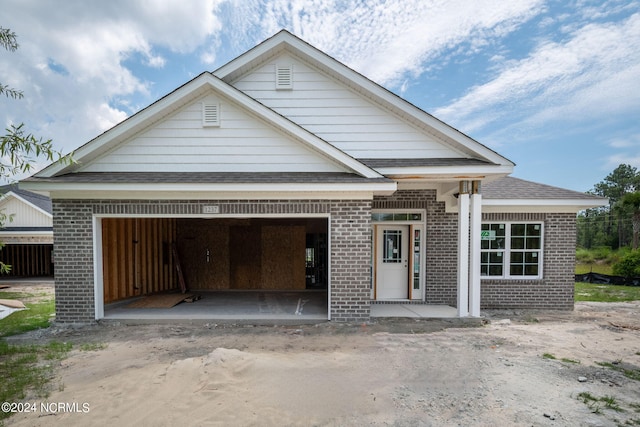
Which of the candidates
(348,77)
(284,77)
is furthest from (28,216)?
(348,77)

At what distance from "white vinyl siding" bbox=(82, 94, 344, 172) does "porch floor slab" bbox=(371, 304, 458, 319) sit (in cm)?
387

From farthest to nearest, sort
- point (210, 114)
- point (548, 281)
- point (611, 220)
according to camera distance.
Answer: point (611, 220) → point (548, 281) → point (210, 114)

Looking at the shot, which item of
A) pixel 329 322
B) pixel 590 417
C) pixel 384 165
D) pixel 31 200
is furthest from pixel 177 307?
pixel 31 200

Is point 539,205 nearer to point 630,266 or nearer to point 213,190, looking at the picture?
point 213,190

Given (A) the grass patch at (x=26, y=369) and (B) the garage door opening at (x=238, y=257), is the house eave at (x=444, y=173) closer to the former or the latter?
(B) the garage door opening at (x=238, y=257)

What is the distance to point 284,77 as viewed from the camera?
26.6 ft

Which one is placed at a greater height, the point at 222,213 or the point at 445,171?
the point at 445,171

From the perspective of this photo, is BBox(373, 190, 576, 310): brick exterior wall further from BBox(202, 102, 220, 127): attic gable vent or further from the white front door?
BBox(202, 102, 220, 127): attic gable vent

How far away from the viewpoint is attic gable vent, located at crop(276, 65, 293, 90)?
26.6 feet

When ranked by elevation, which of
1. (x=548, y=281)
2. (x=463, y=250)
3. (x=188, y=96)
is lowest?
(x=548, y=281)

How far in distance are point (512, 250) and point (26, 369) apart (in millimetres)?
11008

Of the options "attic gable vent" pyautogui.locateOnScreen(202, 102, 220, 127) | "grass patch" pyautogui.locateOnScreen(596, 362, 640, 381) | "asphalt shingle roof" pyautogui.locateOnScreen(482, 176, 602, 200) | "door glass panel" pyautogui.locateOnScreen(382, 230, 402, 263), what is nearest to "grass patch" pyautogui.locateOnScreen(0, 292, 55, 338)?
"attic gable vent" pyautogui.locateOnScreen(202, 102, 220, 127)

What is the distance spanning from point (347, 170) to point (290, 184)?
1.43 meters

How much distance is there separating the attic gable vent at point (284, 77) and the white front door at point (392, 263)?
15.4 feet
